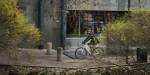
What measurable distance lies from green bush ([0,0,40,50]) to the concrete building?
12643 mm

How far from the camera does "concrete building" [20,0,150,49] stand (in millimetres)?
33375

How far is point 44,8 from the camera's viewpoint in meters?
33.5

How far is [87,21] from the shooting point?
3584 centimetres

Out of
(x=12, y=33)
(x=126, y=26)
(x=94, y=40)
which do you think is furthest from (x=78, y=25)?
(x=12, y=33)

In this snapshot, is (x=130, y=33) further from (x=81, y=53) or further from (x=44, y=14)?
(x=44, y=14)

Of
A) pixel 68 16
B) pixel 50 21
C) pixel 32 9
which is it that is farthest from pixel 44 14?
pixel 68 16

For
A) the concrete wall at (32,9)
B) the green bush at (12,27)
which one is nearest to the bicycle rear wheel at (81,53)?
the concrete wall at (32,9)

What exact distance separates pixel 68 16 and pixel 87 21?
1.93 metres

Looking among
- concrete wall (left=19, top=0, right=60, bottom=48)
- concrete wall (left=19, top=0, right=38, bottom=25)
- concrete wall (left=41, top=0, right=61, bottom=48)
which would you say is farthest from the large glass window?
concrete wall (left=19, top=0, right=38, bottom=25)

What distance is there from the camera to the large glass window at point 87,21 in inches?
1375

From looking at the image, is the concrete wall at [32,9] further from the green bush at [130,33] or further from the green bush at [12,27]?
the green bush at [12,27]

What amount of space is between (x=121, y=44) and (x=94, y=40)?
21.6ft

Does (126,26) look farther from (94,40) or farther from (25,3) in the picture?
(25,3)

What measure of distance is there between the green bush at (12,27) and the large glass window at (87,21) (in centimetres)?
1598
